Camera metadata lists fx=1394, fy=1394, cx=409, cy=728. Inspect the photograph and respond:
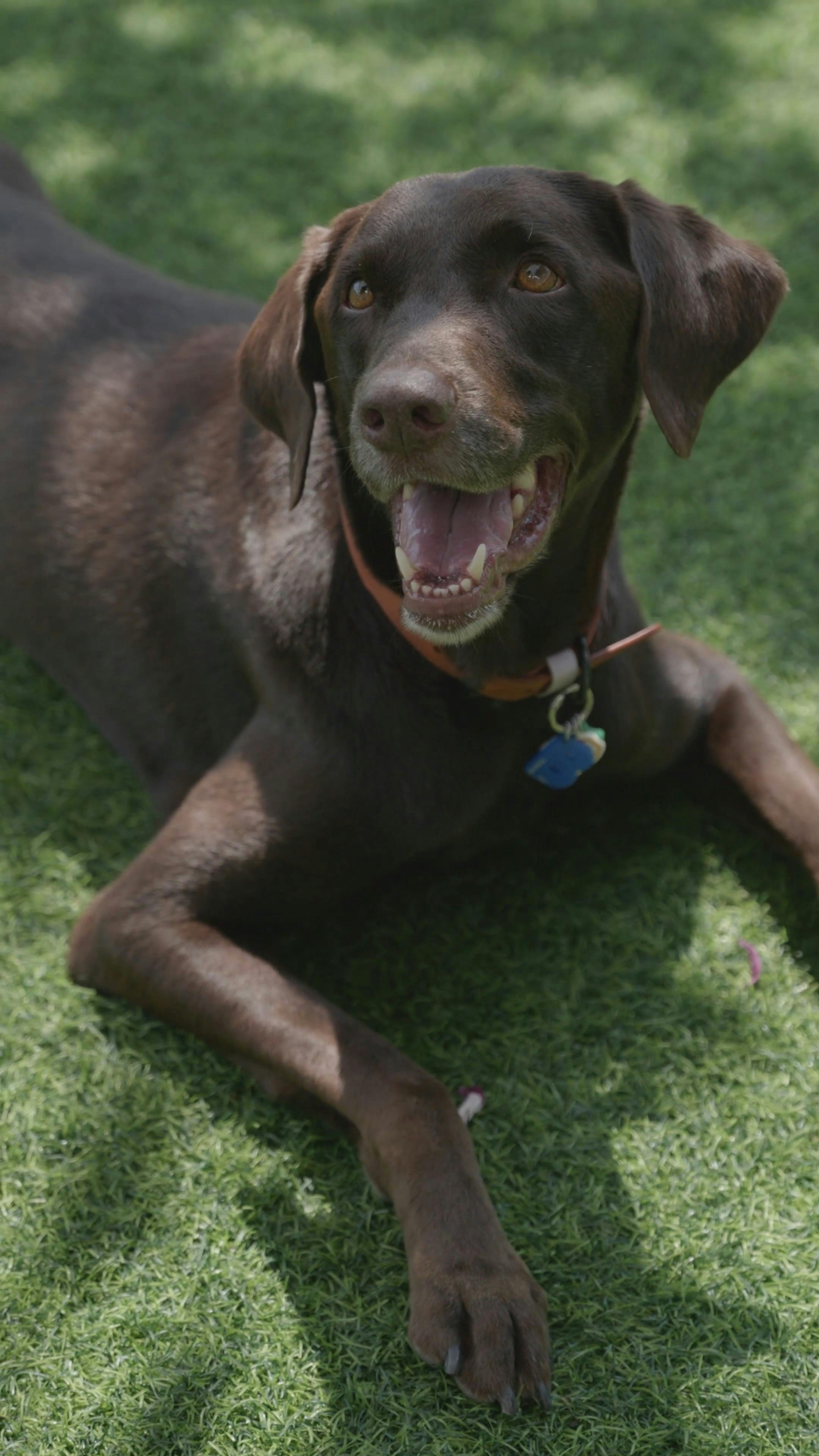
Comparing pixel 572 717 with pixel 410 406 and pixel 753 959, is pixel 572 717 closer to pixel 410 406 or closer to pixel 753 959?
pixel 753 959

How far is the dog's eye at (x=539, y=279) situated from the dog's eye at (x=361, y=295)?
296 mm

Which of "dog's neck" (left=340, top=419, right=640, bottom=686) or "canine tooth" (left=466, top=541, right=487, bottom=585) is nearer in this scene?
"canine tooth" (left=466, top=541, right=487, bottom=585)

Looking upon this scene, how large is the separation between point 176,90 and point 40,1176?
482cm

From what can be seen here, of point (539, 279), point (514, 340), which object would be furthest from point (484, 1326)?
point (539, 279)

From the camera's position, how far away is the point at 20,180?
467 centimetres

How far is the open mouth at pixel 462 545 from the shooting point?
2.49 meters

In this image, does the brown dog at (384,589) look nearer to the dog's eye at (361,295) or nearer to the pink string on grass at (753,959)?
the dog's eye at (361,295)

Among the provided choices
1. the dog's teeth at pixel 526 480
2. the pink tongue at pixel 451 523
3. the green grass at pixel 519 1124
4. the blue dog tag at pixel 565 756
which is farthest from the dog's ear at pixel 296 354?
the green grass at pixel 519 1124

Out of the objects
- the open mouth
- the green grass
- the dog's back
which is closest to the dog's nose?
the open mouth

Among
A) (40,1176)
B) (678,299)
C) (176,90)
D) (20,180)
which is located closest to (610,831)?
(678,299)

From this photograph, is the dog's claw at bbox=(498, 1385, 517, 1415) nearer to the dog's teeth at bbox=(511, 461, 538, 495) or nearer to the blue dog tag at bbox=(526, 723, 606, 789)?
the blue dog tag at bbox=(526, 723, 606, 789)

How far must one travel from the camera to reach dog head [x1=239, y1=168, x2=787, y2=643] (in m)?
2.45

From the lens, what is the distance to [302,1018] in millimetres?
2717

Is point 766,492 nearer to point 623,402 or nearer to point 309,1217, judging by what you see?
point 623,402
